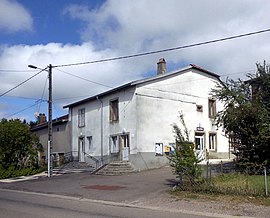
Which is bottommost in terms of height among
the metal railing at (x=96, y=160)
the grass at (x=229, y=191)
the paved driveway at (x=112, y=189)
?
the paved driveway at (x=112, y=189)

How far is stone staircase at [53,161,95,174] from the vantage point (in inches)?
1208

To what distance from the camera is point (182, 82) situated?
32562 millimetres

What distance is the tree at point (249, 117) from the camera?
19.8 m

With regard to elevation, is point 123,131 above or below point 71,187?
above

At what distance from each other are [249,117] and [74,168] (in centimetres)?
1686

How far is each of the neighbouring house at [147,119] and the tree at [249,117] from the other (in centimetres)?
677

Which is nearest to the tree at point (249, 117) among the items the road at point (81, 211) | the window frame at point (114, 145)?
the road at point (81, 211)

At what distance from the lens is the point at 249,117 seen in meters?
20.4

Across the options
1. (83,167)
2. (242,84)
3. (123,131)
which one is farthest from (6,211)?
(83,167)

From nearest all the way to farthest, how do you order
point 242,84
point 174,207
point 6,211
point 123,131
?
point 6,211
point 174,207
point 242,84
point 123,131

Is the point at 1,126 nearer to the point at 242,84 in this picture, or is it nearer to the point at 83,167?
the point at 83,167

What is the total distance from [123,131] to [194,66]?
9.10 meters

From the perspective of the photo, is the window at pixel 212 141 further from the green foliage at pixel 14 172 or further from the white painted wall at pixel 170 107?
the green foliage at pixel 14 172

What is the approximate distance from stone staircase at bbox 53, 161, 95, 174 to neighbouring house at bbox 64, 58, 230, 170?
0.91 metres
